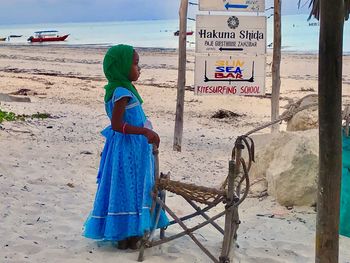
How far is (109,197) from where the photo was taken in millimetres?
3355

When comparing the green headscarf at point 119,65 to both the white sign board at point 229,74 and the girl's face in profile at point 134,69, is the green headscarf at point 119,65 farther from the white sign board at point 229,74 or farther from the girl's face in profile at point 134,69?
the white sign board at point 229,74

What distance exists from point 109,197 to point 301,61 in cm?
2326

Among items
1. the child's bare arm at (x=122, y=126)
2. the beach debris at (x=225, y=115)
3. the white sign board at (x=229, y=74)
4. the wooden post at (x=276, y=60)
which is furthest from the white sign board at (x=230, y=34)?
the child's bare arm at (x=122, y=126)

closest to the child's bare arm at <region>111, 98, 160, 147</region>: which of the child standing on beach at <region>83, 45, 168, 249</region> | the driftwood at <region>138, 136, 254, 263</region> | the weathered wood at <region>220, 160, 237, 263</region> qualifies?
the child standing on beach at <region>83, 45, 168, 249</region>

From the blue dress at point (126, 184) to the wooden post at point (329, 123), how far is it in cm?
122

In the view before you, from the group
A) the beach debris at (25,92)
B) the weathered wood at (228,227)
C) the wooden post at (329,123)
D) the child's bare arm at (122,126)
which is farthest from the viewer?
the beach debris at (25,92)

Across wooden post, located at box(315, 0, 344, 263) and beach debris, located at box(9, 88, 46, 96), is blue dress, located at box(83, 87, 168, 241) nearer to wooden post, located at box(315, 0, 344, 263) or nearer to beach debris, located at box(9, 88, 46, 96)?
wooden post, located at box(315, 0, 344, 263)

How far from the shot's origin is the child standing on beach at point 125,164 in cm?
329

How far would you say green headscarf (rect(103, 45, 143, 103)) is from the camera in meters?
3.28

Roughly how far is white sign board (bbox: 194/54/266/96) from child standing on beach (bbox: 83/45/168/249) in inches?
157

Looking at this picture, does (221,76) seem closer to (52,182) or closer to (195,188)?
(52,182)

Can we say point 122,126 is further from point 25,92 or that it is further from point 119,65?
point 25,92

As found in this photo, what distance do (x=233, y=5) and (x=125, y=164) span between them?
14.8 ft

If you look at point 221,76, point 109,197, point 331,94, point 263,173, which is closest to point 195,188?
point 109,197
